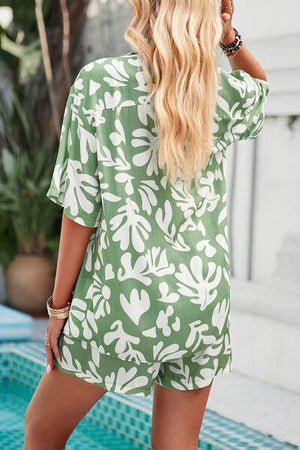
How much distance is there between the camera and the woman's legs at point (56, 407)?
1753mm

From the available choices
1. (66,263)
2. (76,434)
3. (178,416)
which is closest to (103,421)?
(76,434)

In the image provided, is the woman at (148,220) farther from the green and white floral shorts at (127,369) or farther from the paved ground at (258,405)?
the paved ground at (258,405)

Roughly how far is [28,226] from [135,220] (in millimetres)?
4571

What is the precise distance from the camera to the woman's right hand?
5.75 feet

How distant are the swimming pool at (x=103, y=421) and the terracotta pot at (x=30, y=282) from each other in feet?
4.31

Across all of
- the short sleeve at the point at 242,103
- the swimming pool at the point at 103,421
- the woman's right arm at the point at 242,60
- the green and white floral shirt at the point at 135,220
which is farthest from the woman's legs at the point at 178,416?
the swimming pool at the point at 103,421

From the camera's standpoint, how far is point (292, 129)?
409 cm

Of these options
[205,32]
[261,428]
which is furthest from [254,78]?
[261,428]

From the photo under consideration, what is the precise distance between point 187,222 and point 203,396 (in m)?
0.42

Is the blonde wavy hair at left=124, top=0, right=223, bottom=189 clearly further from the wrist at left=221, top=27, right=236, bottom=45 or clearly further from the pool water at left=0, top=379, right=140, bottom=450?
the pool water at left=0, top=379, right=140, bottom=450

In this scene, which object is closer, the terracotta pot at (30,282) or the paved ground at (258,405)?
the paved ground at (258,405)

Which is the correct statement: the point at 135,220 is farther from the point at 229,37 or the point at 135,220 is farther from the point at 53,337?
the point at 229,37

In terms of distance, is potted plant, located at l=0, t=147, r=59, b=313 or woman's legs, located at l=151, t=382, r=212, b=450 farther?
potted plant, located at l=0, t=147, r=59, b=313

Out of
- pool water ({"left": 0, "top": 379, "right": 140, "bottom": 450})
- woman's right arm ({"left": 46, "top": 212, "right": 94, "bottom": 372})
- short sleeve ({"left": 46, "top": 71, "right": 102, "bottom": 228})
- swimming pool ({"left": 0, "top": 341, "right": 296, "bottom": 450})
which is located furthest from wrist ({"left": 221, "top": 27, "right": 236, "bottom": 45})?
pool water ({"left": 0, "top": 379, "right": 140, "bottom": 450})
